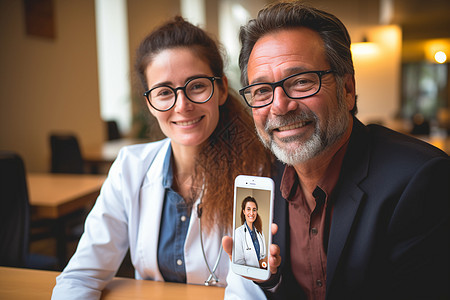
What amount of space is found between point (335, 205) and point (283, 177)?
0.20 m

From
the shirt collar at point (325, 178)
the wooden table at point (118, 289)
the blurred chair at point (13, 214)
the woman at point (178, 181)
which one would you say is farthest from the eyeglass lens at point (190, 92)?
the blurred chair at point (13, 214)

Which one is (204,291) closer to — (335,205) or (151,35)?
(335,205)

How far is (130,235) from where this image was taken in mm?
1416

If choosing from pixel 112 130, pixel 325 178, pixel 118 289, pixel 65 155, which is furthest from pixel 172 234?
pixel 112 130

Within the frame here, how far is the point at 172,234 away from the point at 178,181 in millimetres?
208

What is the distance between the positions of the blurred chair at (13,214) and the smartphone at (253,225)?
1.45m

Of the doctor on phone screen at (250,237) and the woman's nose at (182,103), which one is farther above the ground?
the woman's nose at (182,103)

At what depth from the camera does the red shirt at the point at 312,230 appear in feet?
3.69

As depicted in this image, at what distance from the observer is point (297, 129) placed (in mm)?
1070

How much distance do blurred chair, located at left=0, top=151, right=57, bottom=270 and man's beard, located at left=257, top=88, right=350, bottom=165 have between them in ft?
4.95

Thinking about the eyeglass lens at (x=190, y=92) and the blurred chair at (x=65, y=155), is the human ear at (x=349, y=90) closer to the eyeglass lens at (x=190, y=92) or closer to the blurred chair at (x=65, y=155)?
the eyeglass lens at (x=190, y=92)

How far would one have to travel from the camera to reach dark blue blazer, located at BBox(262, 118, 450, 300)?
959mm

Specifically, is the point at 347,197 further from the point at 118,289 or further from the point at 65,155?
the point at 65,155

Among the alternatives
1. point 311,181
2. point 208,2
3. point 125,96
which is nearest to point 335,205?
point 311,181
